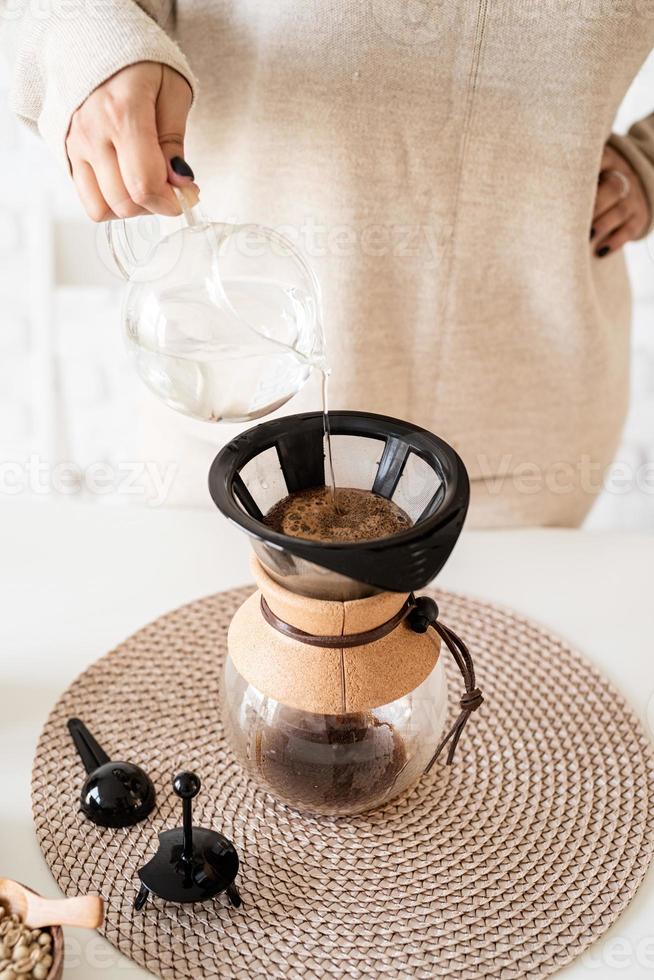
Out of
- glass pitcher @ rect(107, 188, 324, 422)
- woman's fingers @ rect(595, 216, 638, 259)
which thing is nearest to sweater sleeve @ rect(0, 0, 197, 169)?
glass pitcher @ rect(107, 188, 324, 422)

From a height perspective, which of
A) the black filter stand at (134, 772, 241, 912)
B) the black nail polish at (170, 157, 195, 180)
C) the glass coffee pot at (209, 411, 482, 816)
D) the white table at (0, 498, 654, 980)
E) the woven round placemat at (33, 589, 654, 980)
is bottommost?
the woven round placemat at (33, 589, 654, 980)

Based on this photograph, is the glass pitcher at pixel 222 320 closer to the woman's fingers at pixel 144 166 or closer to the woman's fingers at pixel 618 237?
the woman's fingers at pixel 144 166

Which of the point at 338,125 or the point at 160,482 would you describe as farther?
the point at 160,482

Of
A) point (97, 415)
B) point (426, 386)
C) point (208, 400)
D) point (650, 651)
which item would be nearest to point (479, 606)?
point (650, 651)

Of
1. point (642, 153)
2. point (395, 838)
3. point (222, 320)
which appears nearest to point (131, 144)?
point (222, 320)

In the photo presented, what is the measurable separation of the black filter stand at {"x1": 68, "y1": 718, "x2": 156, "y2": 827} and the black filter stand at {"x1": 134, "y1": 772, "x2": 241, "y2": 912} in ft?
0.13

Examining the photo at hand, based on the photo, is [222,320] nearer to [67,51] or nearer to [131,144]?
[131,144]

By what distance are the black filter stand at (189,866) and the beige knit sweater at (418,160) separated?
0.43 meters

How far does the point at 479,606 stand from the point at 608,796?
226 millimetres

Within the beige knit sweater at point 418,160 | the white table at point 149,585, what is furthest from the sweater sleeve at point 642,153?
the white table at point 149,585

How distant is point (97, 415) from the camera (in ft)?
5.71

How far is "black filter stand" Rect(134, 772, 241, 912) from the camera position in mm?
538

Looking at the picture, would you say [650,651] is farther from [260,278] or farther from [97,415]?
[97,415]

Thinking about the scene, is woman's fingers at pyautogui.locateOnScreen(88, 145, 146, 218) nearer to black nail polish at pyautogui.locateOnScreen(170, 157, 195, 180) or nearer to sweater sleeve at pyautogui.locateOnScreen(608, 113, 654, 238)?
black nail polish at pyautogui.locateOnScreen(170, 157, 195, 180)
